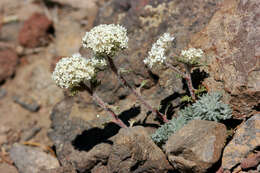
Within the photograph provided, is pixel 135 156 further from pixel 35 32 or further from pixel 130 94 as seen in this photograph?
pixel 35 32

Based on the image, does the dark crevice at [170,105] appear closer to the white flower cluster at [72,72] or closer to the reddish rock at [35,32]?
the white flower cluster at [72,72]

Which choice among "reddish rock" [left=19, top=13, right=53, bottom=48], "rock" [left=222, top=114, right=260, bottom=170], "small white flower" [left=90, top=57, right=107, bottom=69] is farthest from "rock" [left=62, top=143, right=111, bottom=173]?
"reddish rock" [left=19, top=13, right=53, bottom=48]

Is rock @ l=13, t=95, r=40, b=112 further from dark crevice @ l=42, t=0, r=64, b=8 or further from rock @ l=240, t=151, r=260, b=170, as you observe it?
rock @ l=240, t=151, r=260, b=170

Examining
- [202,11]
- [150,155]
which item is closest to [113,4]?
[202,11]

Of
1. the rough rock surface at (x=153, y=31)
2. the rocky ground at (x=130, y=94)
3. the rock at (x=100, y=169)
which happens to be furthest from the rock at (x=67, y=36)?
the rock at (x=100, y=169)

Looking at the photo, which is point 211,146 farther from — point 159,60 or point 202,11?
point 202,11

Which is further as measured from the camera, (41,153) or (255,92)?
(41,153)
